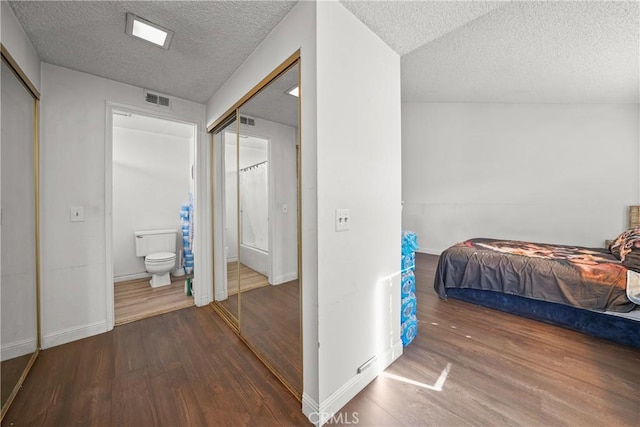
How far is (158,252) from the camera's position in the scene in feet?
12.4

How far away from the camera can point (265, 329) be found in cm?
225

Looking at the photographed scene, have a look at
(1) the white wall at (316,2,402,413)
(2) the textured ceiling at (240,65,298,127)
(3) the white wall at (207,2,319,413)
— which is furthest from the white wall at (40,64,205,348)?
(1) the white wall at (316,2,402,413)

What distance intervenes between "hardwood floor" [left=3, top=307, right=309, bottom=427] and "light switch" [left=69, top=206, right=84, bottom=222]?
108cm

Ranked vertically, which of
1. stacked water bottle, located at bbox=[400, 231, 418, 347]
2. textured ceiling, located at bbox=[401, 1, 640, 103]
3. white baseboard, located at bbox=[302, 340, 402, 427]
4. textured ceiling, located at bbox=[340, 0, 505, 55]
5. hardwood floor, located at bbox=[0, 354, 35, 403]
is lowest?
white baseboard, located at bbox=[302, 340, 402, 427]

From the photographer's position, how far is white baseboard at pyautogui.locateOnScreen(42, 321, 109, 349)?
2.09 meters

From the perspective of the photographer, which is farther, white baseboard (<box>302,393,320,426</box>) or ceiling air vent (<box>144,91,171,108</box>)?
ceiling air vent (<box>144,91,171,108</box>)

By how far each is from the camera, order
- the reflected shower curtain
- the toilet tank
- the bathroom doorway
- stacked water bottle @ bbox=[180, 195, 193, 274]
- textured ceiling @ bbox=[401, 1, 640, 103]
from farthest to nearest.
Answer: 1. stacked water bottle @ bbox=[180, 195, 193, 274]
2. the toilet tank
3. the bathroom doorway
4. the reflected shower curtain
5. textured ceiling @ bbox=[401, 1, 640, 103]

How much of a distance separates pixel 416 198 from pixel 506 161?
1773mm

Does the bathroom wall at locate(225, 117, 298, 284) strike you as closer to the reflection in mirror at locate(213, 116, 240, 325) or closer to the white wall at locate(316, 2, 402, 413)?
the reflection in mirror at locate(213, 116, 240, 325)

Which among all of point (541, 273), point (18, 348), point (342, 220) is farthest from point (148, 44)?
point (541, 273)

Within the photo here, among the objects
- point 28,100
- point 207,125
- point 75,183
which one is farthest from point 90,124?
point 207,125

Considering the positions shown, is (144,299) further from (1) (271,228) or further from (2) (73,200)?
(1) (271,228)

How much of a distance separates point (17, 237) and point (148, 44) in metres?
1.67

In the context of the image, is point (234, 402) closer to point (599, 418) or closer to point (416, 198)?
point (599, 418)
